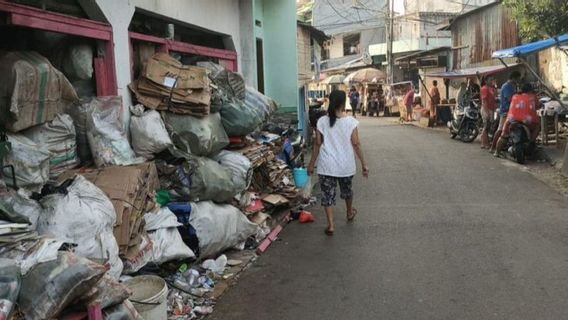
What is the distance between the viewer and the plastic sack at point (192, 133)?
568 cm

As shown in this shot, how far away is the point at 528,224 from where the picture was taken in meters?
7.09

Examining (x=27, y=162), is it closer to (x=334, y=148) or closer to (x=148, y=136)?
(x=148, y=136)

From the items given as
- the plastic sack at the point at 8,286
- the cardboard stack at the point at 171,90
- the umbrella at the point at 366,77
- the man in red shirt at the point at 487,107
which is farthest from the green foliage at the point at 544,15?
the umbrella at the point at 366,77

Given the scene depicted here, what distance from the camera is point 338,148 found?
7062 mm

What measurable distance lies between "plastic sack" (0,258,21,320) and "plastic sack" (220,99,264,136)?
153 inches

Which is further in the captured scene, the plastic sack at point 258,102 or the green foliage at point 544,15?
the green foliage at point 544,15

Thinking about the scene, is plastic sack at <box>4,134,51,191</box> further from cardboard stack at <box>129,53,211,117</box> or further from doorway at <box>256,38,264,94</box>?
doorway at <box>256,38,264,94</box>

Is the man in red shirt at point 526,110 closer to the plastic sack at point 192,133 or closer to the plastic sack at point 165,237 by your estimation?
the plastic sack at point 192,133

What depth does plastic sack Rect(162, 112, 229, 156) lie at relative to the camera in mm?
5684

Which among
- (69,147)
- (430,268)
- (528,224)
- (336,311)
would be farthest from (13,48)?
(528,224)

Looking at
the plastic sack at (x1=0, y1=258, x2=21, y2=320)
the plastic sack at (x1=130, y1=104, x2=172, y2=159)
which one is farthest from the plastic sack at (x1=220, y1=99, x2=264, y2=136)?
the plastic sack at (x1=0, y1=258, x2=21, y2=320)

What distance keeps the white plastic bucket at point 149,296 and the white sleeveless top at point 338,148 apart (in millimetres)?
3397

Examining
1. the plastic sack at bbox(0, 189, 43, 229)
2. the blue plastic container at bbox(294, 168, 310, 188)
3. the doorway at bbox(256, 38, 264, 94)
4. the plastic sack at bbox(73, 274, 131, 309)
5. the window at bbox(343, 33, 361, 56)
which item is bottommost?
the blue plastic container at bbox(294, 168, 310, 188)

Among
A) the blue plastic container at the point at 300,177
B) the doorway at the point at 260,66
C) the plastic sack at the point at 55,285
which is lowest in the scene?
the blue plastic container at the point at 300,177
